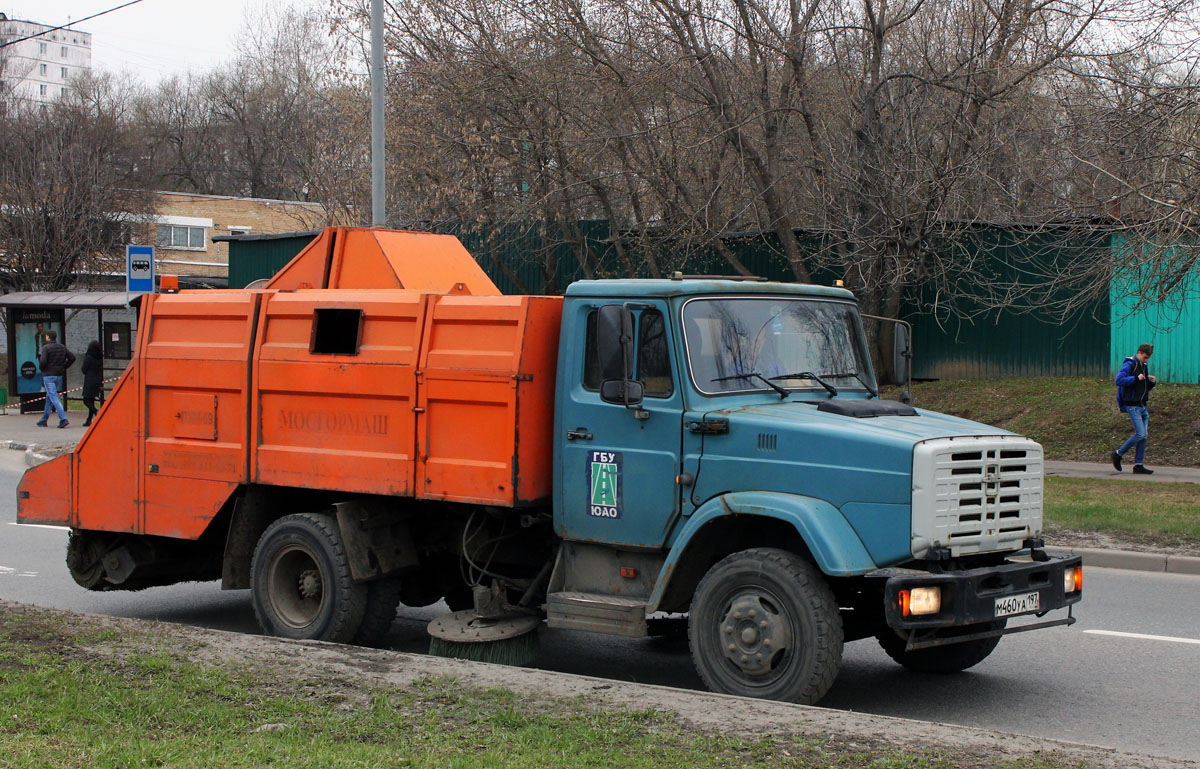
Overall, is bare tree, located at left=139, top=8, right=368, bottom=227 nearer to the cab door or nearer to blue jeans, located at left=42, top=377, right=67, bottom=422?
blue jeans, located at left=42, top=377, right=67, bottom=422

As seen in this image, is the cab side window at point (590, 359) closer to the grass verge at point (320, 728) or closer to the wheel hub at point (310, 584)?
the grass verge at point (320, 728)

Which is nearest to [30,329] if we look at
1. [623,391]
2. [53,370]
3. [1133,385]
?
[53,370]

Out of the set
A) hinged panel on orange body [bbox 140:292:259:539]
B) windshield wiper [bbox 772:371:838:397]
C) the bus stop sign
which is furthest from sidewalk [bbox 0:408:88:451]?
windshield wiper [bbox 772:371:838:397]

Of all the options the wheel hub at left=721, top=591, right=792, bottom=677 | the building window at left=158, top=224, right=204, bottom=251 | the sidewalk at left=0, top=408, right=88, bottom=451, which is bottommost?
the sidewalk at left=0, top=408, right=88, bottom=451

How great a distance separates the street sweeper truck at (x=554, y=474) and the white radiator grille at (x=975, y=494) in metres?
0.01

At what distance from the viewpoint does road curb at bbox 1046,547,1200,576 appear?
11.5m

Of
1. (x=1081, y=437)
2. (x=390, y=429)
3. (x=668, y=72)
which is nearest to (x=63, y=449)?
(x=668, y=72)

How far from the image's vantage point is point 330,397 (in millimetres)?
7949

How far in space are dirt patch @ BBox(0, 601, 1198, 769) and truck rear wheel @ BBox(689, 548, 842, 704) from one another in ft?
1.07

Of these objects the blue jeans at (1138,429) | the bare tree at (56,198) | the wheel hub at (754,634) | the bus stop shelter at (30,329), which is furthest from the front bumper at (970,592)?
the bare tree at (56,198)

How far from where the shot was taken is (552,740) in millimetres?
5301

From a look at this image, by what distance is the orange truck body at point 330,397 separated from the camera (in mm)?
7340

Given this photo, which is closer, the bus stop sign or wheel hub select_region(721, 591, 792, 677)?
wheel hub select_region(721, 591, 792, 677)

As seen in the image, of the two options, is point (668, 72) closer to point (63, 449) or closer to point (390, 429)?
point (63, 449)
